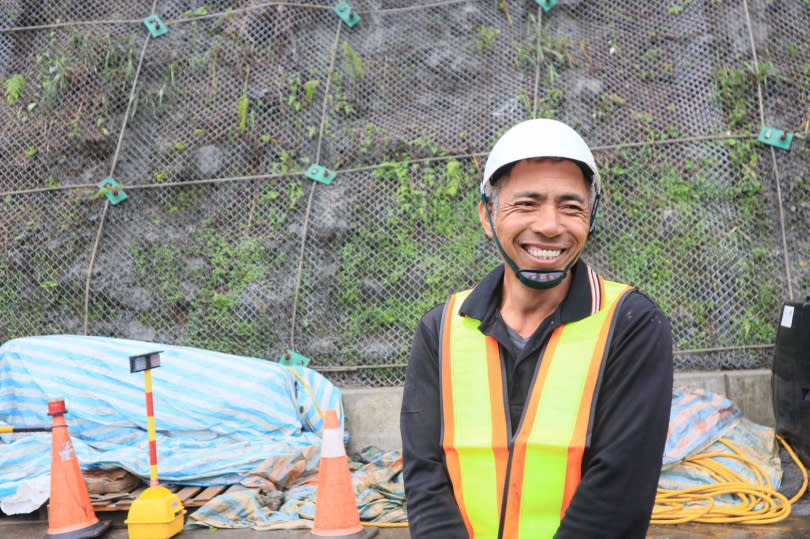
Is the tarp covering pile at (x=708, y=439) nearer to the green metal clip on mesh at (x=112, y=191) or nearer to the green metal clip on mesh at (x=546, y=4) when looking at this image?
the green metal clip on mesh at (x=546, y=4)

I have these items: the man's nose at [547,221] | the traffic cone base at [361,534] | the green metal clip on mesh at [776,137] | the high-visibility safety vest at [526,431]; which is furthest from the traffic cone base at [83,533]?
the green metal clip on mesh at [776,137]

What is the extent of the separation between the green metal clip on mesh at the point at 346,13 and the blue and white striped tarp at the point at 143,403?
417 centimetres

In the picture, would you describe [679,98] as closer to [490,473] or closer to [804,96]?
[804,96]

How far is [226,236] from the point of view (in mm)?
7242

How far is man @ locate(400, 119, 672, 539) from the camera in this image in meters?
1.79

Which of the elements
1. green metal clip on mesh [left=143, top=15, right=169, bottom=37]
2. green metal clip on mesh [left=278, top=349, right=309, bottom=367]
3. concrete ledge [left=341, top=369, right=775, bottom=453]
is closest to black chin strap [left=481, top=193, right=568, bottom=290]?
concrete ledge [left=341, top=369, right=775, bottom=453]

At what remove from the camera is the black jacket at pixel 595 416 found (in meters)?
1.76

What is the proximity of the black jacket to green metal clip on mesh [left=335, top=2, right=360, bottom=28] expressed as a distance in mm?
6694

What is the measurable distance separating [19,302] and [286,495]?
12.9ft

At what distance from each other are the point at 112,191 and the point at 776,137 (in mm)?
6344

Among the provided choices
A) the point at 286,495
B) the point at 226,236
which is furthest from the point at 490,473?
the point at 226,236

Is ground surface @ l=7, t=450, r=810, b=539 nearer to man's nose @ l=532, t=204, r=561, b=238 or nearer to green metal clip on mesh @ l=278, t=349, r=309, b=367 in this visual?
green metal clip on mesh @ l=278, t=349, r=309, b=367

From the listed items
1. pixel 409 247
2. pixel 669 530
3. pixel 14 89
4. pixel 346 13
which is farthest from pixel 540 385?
pixel 14 89

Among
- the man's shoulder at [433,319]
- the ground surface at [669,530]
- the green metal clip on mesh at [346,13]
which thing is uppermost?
the green metal clip on mesh at [346,13]
